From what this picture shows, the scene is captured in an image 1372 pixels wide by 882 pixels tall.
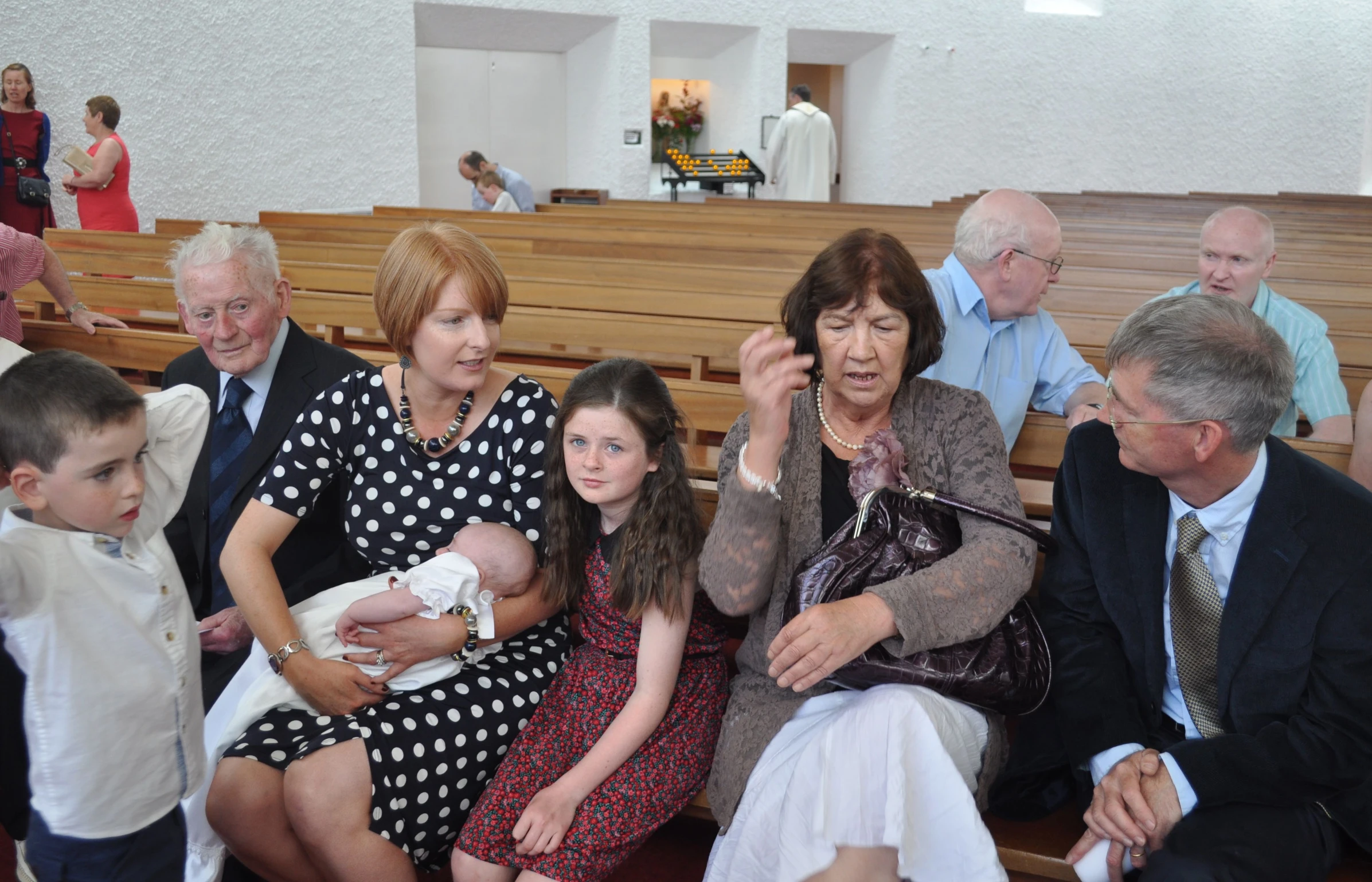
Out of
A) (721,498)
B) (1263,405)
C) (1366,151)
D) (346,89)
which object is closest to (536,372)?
(721,498)

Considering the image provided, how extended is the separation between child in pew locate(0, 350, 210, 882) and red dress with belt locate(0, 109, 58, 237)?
5.93 meters

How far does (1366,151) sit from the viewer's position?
13062mm

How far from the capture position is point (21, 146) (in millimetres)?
6527

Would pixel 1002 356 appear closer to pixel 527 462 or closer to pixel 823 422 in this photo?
pixel 823 422

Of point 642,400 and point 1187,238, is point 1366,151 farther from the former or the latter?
point 642,400

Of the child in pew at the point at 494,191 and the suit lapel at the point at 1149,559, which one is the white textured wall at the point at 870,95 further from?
the suit lapel at the point at 1149,559

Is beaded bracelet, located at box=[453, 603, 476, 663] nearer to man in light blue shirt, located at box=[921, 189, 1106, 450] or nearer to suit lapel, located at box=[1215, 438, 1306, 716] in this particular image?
suit lapel, located at box=[1215, 438, 1306, 716]

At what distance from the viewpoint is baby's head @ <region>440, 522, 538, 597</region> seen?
184cm

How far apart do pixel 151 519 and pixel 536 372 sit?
1193 mm

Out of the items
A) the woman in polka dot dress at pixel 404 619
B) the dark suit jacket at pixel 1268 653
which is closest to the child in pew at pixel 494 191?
the woman in polka dot dress at pixel 404 619

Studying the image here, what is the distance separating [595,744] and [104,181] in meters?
6.18

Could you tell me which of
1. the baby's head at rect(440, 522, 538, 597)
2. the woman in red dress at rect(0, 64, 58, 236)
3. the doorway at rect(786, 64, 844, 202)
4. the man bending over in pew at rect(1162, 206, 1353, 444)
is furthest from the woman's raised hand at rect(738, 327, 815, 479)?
the doorway at rect(786, 64, 844, 202)

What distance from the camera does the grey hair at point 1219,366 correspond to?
153cm

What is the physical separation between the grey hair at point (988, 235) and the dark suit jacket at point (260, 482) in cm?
148
